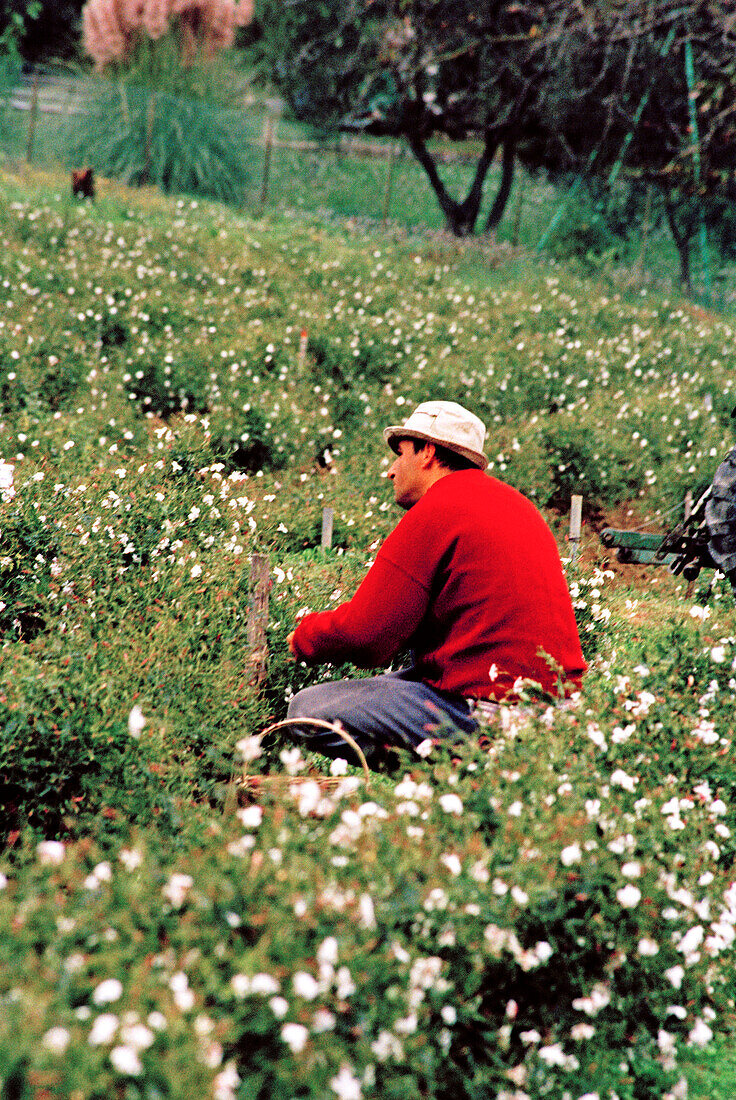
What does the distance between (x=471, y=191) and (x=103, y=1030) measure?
20880mm

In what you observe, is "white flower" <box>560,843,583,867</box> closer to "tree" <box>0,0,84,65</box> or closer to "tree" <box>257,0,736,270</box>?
"tree" <box>257,0,736,270</box>

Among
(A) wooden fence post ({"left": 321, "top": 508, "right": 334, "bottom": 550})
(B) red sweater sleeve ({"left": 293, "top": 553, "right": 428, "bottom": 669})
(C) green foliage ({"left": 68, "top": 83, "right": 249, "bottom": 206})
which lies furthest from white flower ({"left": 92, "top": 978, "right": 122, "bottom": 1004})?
(C) green foliage ({"left": 68, "top": 83, "right": 249, "bottom": 206})

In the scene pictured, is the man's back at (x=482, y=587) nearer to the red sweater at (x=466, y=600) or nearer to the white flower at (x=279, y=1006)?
the red sweater at (x=466, y=600)

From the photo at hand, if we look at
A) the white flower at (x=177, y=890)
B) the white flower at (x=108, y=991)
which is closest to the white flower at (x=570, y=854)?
the white flower at (x=177, y=890)

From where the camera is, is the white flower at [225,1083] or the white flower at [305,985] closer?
the white flower at [225,1083]

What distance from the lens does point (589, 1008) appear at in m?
2.41

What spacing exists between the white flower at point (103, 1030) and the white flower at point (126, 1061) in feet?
0.09

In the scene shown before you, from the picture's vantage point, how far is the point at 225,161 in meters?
19.7

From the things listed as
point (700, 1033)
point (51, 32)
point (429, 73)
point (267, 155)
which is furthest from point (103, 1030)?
point (51, 32)

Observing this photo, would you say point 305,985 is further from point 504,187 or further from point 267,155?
point 504,187

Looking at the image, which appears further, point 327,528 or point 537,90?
point 537,90

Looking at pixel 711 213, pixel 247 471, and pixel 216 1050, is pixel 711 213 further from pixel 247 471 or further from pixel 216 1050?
pixel 216 1050

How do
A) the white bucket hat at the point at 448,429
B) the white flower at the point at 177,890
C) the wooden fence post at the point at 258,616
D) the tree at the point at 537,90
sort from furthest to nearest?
the tree at the point at 537,90 → the wooden fence post at the point at 258,616 → the white bucket hat at the point at 448,429 → the white flower at the point at 177,890

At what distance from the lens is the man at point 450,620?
3.45 meters
